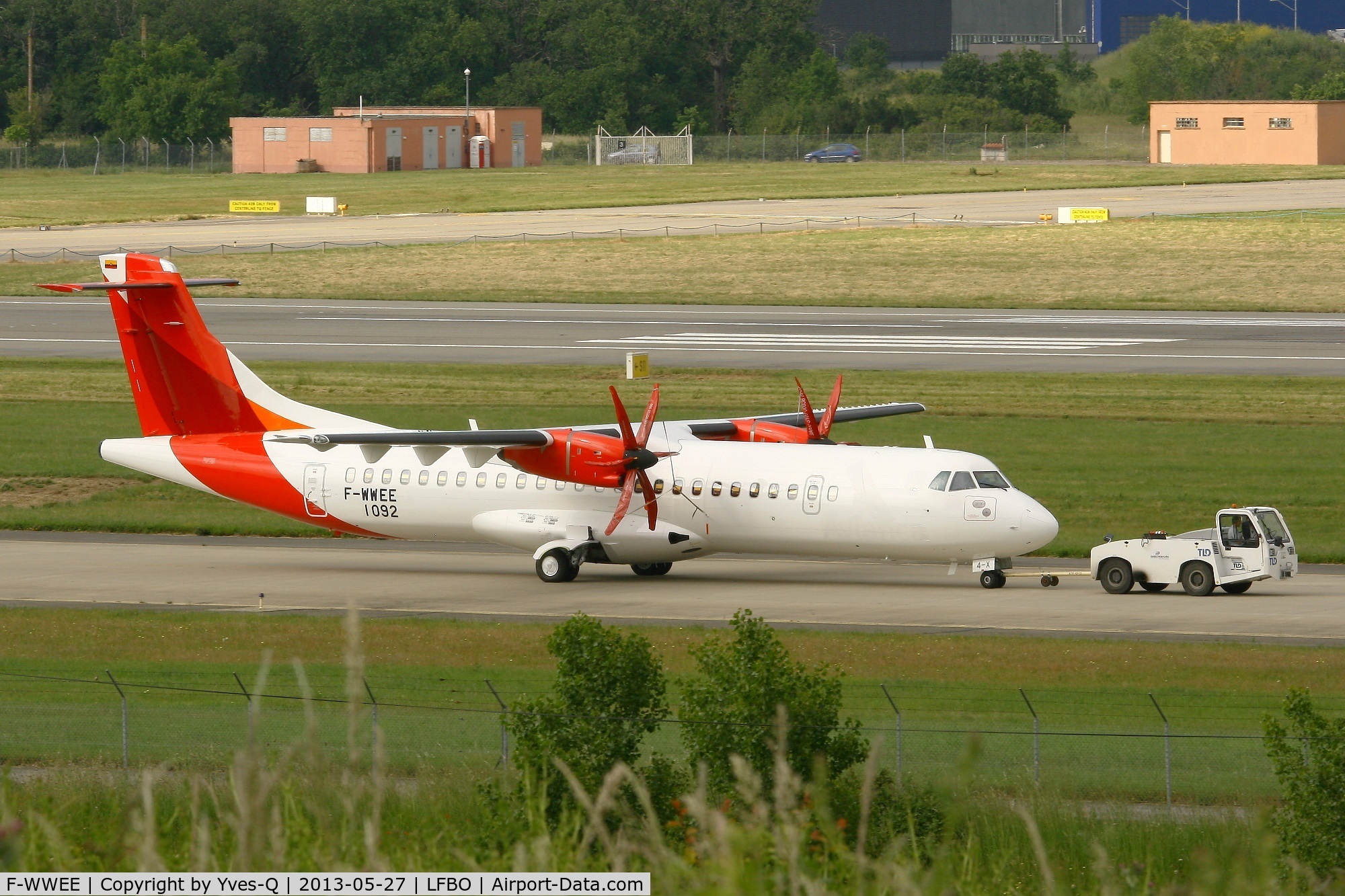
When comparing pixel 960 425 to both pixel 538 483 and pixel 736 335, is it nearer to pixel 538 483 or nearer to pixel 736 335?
pixel 538 483

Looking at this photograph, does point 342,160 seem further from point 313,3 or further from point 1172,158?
point 1172,158

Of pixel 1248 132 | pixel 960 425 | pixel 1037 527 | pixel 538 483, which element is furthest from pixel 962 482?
pixel 1248 132

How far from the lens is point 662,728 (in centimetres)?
2242

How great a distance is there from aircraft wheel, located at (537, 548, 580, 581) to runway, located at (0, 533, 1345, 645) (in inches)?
12.3

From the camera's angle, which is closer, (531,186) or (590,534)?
(590,534)

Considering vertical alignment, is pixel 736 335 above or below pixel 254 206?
below

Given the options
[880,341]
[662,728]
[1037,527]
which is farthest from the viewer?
[880,341]

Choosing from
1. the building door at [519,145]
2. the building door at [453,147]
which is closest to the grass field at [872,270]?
the building door at [453,147]

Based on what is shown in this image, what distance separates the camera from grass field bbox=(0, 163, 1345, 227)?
387 feet

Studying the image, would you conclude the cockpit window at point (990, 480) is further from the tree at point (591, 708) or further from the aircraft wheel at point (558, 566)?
the tree at point (591, 708)

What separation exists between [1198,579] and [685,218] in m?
77.1

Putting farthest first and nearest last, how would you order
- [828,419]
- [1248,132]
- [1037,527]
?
1. [1248,132]
2. [828,419]
3. [1037,527]

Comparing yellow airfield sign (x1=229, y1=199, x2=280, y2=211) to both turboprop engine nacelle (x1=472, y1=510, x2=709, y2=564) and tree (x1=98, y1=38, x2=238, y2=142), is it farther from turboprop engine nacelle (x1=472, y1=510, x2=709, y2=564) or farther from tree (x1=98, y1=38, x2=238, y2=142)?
turboprop engine nacelle (x1=472, y1=510, x2=709, y2=564)

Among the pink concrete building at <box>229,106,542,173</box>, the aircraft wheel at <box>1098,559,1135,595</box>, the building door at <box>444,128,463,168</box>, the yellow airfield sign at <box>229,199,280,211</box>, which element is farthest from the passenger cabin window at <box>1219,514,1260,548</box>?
the building door at <box>444,128,463,168</box>
